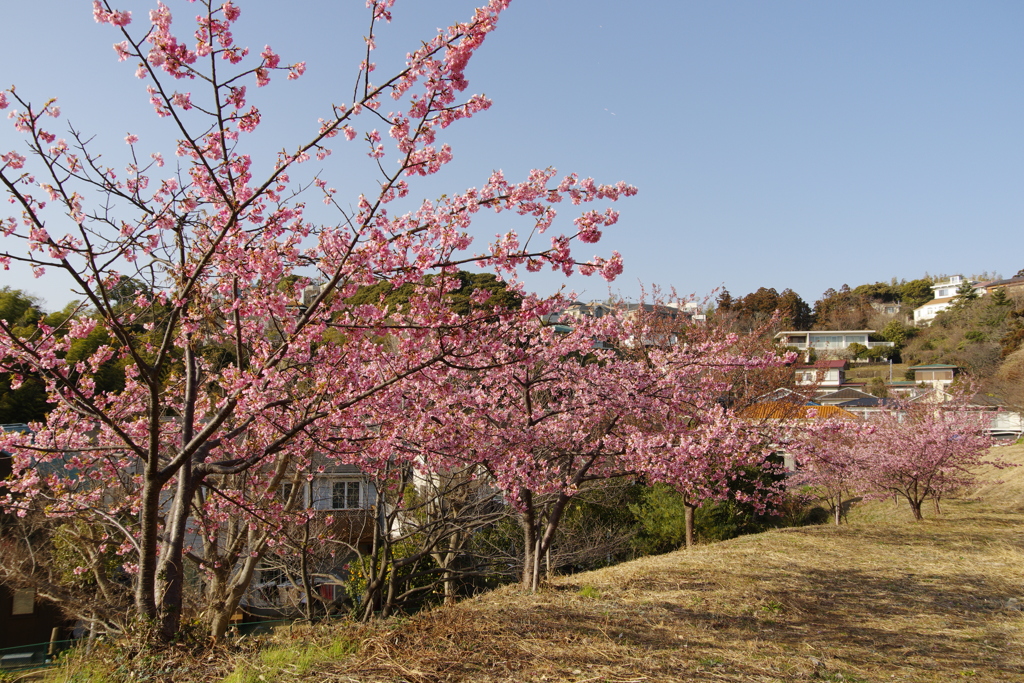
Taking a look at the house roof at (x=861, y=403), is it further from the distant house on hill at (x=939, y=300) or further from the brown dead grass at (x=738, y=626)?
the brown dead grass at (x=738, y=626)

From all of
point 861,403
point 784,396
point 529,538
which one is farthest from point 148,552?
point 861,403

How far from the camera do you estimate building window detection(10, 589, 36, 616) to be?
46.1 feet

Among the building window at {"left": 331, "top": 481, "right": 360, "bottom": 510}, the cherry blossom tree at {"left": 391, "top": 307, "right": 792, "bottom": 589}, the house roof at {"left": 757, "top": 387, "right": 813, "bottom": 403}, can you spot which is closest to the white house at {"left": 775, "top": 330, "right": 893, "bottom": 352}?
the house roof at {"left": 757, "top": 387, "right": 813, "bottom": 403}

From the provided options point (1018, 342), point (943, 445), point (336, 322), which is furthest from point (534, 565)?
point (1018, 342)

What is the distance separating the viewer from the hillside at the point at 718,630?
3547mm

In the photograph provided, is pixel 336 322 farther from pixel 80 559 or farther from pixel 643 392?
pixel 80 559

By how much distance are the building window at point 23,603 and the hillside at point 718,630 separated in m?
12.9

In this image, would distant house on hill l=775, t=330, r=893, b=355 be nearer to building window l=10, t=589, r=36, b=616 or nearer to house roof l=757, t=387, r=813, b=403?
house roof l=757, t=387, r=813, b=403

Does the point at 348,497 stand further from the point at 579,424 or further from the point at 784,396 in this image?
the point at 784,396

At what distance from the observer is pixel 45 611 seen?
14.2m

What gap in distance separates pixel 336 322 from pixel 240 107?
140cm

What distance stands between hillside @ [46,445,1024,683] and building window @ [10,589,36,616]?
1292 centimetres

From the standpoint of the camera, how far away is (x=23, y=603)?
1423cm

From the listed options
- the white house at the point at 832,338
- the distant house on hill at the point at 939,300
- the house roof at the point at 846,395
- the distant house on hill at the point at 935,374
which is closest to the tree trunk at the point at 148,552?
the house roof at the point at 846,395
